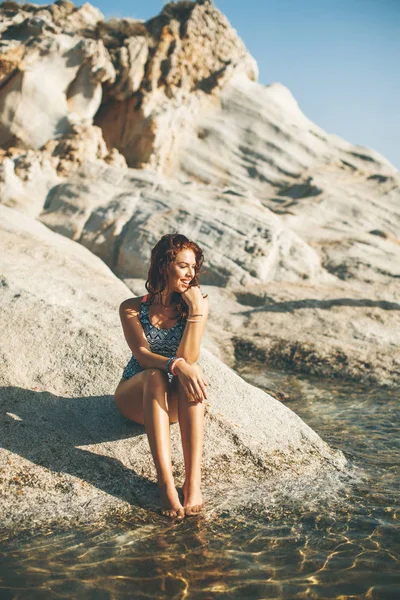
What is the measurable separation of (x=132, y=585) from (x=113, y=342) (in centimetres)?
276

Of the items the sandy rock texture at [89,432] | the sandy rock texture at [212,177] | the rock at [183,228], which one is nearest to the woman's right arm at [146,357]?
the sandy rock texture at [89,432]

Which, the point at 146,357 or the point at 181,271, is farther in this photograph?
the point at 181,271

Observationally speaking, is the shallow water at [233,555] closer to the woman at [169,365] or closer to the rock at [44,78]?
the woman at [169,365]

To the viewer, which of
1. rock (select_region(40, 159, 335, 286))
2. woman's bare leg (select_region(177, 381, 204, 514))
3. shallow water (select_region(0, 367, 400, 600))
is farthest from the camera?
rock (select_region(40, 159, 335, 286))

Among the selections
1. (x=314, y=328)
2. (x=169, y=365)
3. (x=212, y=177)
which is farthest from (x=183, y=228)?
(x=169, y=365)

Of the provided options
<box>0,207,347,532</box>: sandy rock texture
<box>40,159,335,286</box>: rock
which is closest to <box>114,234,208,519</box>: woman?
<box>0,207,347,532</box>: sandy rock texture

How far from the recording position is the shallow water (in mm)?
3014

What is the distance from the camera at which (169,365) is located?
13.5 feet

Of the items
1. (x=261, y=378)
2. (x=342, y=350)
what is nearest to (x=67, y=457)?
(x=261, y=378)

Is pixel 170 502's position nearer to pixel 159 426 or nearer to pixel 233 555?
pixel 159 426

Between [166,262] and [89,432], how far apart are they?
1494 millimetres

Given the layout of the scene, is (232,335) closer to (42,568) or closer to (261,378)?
(261,378)

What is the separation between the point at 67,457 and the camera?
14.1 ft

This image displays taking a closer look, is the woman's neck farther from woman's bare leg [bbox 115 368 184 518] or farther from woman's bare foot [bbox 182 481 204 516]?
woman's bare foot [bbox 182 481 204 516]
